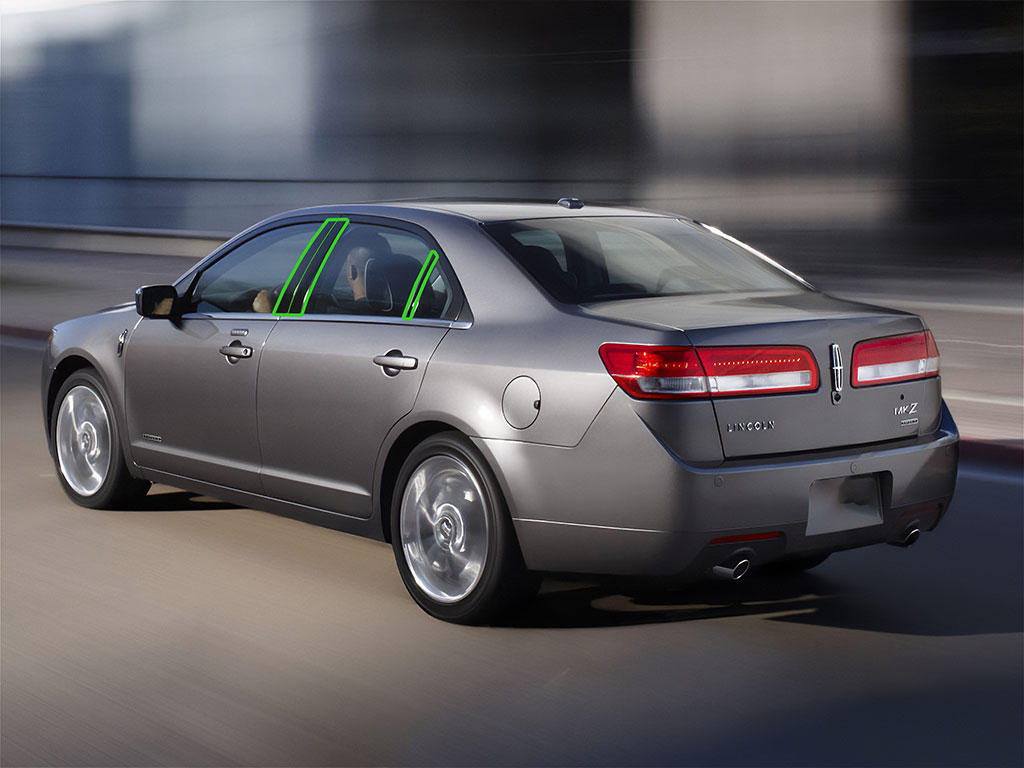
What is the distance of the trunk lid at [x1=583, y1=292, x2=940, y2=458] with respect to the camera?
4441 millimetres

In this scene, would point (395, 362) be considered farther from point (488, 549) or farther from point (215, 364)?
point (215, 364)

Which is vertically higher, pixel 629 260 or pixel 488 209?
pixel 488 209

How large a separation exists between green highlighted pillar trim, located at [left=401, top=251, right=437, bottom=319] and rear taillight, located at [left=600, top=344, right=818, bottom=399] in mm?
1035

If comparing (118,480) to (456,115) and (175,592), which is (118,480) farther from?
(456,115)

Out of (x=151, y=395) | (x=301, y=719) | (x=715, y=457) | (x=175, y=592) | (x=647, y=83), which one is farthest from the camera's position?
(x=647, y=83)

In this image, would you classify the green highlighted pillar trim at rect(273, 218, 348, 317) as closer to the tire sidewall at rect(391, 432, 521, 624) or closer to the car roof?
the car roof

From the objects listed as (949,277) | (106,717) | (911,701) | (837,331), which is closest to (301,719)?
(106,717)

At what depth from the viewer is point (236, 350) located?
5941 millimetres

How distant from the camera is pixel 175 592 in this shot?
535 centimetres

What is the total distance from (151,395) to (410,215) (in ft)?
5.57

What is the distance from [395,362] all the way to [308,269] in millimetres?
878

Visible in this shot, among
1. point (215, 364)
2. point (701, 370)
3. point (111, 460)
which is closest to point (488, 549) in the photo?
point (701, 370)

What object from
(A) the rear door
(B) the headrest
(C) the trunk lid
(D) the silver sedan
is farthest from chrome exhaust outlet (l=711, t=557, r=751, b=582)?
(B) the headrest

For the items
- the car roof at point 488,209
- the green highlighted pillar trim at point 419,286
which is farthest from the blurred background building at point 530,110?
the green highlighted pillar trim at point 419,286
